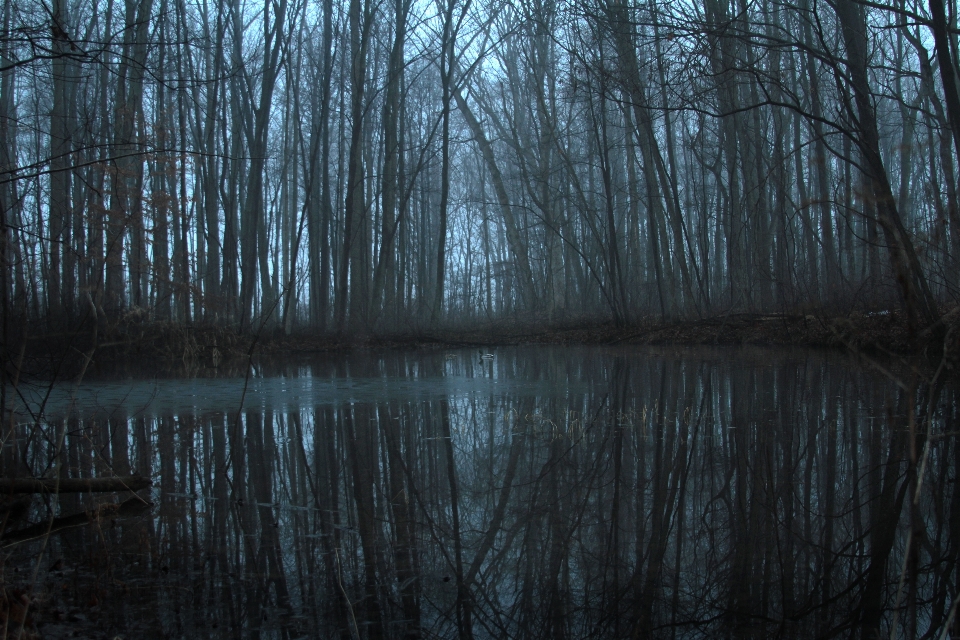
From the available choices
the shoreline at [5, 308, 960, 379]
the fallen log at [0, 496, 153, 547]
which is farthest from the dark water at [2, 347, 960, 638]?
the shoreline at [5, 308, 960, 379]

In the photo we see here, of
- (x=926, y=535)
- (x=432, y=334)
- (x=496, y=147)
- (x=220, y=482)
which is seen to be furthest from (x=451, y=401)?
(x=496, y=147)

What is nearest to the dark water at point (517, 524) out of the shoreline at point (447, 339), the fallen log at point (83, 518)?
the fallen log at point (83, 518)

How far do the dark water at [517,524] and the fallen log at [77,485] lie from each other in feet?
0.45

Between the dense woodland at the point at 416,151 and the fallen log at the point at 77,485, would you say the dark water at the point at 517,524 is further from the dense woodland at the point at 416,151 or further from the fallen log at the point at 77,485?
the dense woodland at the point at 416,151

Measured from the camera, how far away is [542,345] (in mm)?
18531

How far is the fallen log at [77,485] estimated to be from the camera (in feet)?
12.6

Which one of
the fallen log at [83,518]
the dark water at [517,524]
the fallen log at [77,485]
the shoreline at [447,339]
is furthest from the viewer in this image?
the shoreline at [447,339]

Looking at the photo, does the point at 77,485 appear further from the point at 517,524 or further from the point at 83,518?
the point at 517,524

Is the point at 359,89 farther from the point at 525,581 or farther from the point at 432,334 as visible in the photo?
the point at 525,581

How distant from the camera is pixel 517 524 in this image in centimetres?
352

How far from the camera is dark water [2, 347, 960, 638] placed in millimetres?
2533

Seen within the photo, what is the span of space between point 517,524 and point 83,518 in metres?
2.24

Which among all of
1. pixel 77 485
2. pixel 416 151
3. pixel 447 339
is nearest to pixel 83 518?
pixel 77 485

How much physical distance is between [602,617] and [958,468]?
10.00 ft
